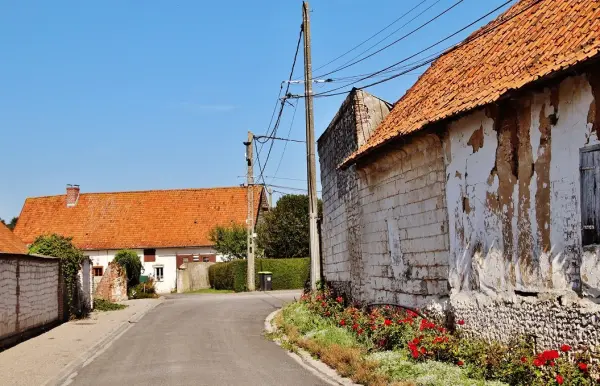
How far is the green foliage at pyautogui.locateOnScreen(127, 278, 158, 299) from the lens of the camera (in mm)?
35250

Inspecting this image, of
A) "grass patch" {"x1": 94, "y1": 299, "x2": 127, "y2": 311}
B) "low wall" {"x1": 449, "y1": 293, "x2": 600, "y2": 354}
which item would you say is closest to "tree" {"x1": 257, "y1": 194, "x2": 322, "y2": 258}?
"grass patch" {"x1": 94, "y1": 299, "x2": 127, "y2": 311}

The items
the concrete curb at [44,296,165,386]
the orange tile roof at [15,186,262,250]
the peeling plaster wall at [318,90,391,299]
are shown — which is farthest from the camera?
the orange tile roof at [15,186,262,250]

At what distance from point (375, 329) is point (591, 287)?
14.0 ft

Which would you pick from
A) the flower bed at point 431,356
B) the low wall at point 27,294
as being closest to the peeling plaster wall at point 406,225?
the flower bed at point 431,356

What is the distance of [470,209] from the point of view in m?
9.35

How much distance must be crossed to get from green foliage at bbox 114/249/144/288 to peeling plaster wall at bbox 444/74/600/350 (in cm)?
2809

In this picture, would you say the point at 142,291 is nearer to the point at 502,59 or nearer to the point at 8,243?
the point at 8,243

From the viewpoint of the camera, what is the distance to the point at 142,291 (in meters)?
36.2

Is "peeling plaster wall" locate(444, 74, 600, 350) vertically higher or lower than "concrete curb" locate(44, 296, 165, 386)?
higher

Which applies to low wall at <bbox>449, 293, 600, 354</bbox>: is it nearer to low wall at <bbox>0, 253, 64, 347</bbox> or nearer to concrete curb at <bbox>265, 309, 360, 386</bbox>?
concrete curb at <bbox>265, 309, 360, 386</bbox>

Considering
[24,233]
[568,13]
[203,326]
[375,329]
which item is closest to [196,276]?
[24,233]

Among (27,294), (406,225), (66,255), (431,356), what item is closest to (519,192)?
(431,356)

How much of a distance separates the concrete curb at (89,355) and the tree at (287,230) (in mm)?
22309

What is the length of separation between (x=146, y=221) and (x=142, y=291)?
1635cm
